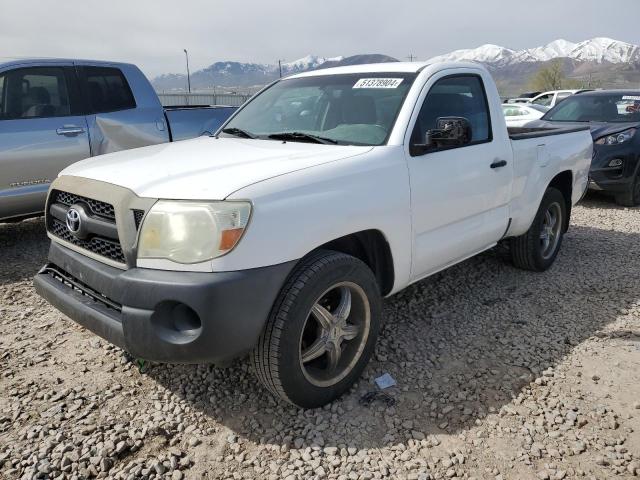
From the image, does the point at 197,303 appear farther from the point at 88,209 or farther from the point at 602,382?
the point at 602,382

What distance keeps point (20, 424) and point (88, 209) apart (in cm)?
112

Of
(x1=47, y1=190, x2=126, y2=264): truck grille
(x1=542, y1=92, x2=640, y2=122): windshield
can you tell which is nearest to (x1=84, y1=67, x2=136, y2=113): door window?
(x1=47, y1=190, x2=126, y2=264): truck grille

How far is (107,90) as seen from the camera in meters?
5.61

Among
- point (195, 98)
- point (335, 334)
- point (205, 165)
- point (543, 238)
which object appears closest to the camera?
point (205, 165)

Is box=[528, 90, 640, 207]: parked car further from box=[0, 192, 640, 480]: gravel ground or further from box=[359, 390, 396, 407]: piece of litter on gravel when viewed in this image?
box=[359, 390, 396, 407]: piece of litter on gravel

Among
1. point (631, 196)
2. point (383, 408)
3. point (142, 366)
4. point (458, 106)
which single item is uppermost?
point (458, 106)

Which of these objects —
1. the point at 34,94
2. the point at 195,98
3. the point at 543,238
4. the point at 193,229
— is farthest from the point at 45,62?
the point at 195,98

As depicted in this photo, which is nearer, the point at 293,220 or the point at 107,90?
the point at 293,220

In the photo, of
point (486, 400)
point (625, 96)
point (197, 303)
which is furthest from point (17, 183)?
point (625, 96)

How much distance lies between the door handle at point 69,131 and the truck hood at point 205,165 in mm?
2342

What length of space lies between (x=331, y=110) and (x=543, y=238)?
2566 mm

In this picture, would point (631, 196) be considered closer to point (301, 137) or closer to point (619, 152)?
point (619, 152)

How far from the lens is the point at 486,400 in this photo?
2.79 metres

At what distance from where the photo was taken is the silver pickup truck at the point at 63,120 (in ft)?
15.8
